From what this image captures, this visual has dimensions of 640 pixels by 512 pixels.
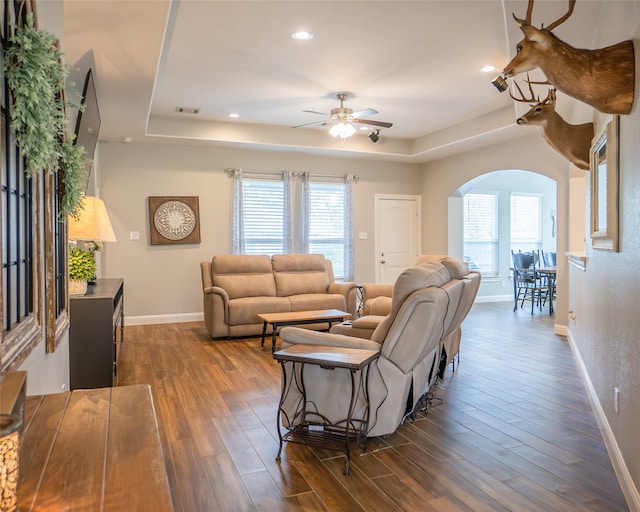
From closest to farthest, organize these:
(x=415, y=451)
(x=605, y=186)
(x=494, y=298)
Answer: (x=415, y=451)
(x=605, y=186)
(x=494, y=298)

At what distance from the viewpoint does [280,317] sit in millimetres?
5477

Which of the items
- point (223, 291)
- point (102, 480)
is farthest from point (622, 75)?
point (223, 291)

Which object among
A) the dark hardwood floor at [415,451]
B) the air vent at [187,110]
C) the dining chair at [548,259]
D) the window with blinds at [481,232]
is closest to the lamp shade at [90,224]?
the dark hardwood floor at [415,451]

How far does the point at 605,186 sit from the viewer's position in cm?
305

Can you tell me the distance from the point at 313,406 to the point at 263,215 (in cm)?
521

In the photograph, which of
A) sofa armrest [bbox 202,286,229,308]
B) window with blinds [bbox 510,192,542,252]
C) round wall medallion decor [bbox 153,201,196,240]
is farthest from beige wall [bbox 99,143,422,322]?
window with blinds [bbox 510,192,542,252]

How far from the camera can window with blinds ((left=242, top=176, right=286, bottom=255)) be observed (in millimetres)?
7754

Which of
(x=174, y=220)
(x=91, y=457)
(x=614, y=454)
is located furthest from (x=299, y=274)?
(x=91, y=457)

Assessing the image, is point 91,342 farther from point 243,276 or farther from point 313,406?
point 243,276

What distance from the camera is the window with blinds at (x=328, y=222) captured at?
26.9 ft

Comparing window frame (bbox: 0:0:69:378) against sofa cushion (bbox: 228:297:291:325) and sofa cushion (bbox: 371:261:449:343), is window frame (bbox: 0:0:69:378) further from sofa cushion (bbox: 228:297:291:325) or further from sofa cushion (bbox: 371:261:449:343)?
sofa cushion (bbox: 228:297:291:325)

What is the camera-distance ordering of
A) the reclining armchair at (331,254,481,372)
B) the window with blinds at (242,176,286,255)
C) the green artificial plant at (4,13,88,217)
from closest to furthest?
the green artificial plant at (4,13,88,217)
the reclining armchair at (331,254,481,372)
the window with blinds at (242,176,286,255)

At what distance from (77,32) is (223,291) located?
331 centimetres

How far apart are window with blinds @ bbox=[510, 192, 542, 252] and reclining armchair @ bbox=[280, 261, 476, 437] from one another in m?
7.77
